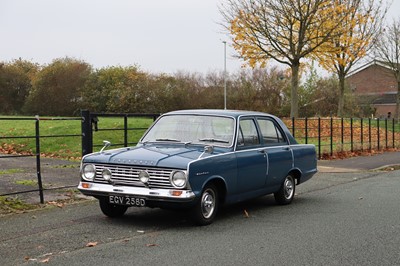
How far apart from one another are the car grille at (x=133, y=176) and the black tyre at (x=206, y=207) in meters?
0.57

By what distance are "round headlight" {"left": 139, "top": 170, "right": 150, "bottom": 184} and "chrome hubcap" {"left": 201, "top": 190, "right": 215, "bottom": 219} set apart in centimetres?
84

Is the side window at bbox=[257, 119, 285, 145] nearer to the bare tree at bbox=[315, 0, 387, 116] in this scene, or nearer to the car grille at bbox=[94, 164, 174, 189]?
the car grille at bbox=[94, 164, 174, 189]

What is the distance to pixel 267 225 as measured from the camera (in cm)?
771

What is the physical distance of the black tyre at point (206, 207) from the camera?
288 inches

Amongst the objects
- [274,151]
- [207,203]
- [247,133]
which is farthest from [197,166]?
[274,151]

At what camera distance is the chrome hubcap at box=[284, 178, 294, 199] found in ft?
31.8

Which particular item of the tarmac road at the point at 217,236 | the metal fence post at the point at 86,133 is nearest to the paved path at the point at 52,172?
the metal fence post at the point at 86,133

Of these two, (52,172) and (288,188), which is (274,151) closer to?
(288,188)

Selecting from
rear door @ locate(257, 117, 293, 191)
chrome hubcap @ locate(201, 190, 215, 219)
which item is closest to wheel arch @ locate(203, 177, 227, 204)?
chrome hubcap @ locate(201, 190, 215, 219)

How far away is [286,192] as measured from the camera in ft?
31.8

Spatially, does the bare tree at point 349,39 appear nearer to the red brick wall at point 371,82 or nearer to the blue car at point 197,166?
the blue car at point 197,166

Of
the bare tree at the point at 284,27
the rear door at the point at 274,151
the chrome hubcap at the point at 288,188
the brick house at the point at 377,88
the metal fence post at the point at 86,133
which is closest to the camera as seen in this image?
the rear door at the point at 274,151

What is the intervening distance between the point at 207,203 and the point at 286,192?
104 inches

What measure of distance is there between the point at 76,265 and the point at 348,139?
1960 centimetres
